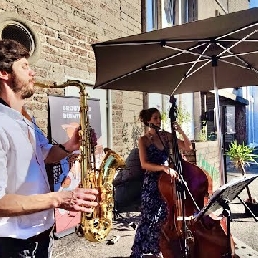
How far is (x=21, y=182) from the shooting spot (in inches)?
76.2

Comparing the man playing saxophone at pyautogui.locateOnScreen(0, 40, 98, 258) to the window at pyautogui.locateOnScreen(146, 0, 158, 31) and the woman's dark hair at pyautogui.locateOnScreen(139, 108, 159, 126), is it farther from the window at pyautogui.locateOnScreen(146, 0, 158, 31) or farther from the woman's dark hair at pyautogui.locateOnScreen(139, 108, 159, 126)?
the window at pyautogui.locateOnScreen(146, 0, 158, 31)

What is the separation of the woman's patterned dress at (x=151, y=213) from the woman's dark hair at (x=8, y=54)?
8.20ft

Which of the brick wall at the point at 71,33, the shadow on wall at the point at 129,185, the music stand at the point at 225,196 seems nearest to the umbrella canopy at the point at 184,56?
the music stand at the point at 225,196

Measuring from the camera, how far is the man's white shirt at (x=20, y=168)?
6.14 ft

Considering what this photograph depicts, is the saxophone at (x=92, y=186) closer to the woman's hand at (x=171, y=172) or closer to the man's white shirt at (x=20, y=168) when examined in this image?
the man's white shirt at (x=20, y=168)

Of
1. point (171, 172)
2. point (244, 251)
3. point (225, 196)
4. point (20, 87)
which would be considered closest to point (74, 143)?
point (20, 87)

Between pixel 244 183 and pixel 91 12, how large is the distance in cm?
507

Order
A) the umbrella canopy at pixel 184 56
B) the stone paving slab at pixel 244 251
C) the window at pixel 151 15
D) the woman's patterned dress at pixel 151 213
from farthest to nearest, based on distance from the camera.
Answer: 1. the window at pixel 151 15
2. the stone paving slab at pixel 244 251
3. the woman's patterned dress at pixel 151 213
4. the umbrella canopy at pixel 184 56

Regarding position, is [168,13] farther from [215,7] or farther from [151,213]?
[151,213]

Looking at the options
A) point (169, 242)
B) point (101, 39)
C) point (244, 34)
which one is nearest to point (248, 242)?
point (169, 242)

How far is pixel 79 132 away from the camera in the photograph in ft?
8.70

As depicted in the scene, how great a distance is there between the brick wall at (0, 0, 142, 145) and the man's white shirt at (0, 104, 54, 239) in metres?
3.21

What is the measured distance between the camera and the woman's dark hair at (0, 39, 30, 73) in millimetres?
2000

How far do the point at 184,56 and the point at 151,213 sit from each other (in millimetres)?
1952
